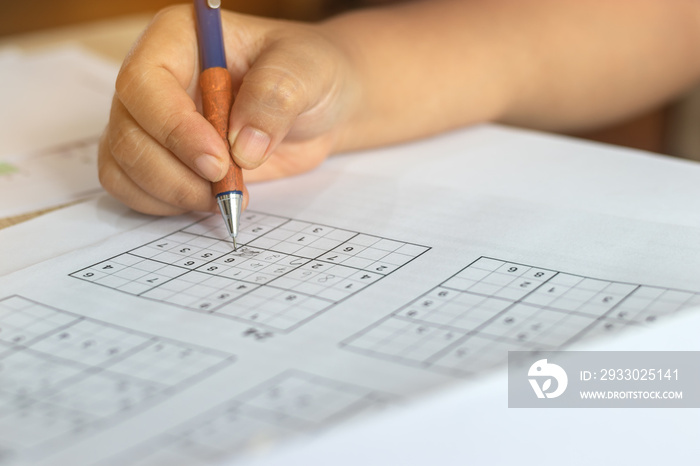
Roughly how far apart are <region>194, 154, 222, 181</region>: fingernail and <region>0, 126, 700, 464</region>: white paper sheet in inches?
1.9

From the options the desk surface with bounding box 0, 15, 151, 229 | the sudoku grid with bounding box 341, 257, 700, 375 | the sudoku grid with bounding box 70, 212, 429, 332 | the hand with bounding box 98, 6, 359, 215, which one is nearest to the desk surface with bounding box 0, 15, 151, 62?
the desk surface with bounding box 0, 15, 151, 229

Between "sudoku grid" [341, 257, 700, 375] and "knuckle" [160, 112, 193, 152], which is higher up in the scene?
"knuckle" [160, 112, 193, 152]

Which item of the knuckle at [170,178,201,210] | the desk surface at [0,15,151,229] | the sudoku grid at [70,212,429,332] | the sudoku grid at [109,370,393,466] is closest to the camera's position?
the sudoku grid at [109,370,393,466]

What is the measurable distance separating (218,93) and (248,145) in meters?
0.05

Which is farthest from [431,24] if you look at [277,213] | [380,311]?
[380,311]

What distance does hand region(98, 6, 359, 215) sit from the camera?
495mm

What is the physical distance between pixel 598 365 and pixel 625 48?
22.3 inches

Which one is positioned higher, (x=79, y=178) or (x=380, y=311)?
(x=79, y=178)

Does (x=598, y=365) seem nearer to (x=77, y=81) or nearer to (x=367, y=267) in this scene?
(x=367, y=267)

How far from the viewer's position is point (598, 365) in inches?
13.2

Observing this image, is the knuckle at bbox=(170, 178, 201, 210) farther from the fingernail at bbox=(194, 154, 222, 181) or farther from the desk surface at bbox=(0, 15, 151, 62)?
the desk surface at bbox=(0, 15, 151, 62)

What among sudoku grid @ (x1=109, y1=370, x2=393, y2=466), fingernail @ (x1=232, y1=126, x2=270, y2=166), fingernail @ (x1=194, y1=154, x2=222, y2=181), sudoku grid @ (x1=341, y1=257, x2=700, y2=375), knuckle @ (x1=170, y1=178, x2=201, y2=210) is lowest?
sudoku grid @ (x1=109, y1=370, x2=393, y2=466)

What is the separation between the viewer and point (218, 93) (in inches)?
20.2

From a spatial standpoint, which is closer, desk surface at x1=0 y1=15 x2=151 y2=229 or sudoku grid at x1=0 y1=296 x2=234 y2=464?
sudoku grid at x1=0 y1=296 x2=234 y2=464
